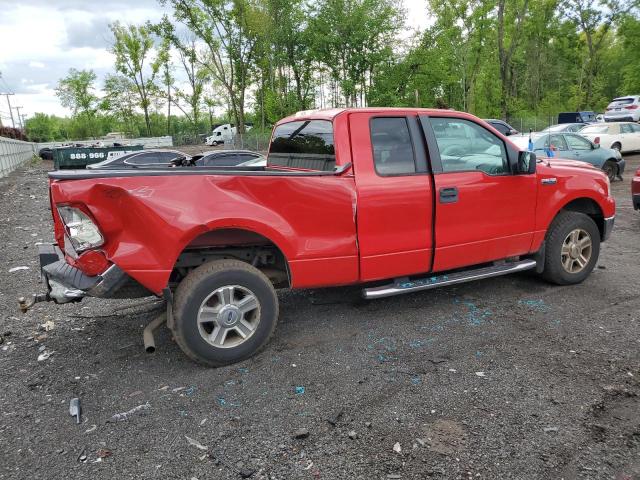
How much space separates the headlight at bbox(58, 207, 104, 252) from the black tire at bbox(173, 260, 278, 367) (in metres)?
0.68

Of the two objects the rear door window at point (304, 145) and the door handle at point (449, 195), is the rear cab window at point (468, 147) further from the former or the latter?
the rear door window at point (304, 145)

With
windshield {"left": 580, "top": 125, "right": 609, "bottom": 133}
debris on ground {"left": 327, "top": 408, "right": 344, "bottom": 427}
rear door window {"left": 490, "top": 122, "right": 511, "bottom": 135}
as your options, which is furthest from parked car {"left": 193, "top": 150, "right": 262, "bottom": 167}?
windshield {"left": 580, "top": 125, "right": 609, "bottom": 133}

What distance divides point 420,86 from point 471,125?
3535cm

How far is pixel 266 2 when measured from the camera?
36031mm

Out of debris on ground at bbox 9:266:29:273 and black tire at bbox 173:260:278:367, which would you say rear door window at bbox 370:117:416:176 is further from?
debris on ground at bbox 9:266:29:273

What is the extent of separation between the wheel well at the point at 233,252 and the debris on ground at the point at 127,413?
1.09 meters

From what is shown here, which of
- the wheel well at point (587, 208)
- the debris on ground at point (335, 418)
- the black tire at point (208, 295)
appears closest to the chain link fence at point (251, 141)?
the wheel well at point (587, 208)

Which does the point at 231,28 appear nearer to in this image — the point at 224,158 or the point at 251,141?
the point at 251,141

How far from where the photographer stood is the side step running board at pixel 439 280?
13.8ft

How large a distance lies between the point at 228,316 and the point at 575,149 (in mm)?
13181

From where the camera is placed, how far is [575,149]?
13.6 meters

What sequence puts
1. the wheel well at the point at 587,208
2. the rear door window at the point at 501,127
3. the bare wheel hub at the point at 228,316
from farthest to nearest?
1. the rear door window at the point at 501,127
2. the wheel well at the point at 587,208
3. the bare wheel hub at the point at 228,316

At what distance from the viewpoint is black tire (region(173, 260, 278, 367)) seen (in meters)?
3.50

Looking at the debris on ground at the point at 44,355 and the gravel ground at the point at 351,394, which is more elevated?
the debris on ground at the point at 44,355
